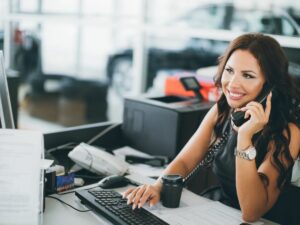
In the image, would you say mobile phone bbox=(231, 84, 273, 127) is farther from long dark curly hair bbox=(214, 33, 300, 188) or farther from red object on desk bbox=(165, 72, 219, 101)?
red object on desk bbox=(165, 72, 219, 101)

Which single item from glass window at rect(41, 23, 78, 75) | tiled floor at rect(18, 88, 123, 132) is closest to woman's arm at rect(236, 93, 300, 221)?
tiled floor at rect(18, 88, 123, 132)

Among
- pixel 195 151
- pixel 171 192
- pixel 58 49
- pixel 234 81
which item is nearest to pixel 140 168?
pixel 195 151

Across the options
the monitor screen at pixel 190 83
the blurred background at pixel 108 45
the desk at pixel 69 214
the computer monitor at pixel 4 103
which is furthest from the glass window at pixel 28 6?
the desk at pixel 69 214

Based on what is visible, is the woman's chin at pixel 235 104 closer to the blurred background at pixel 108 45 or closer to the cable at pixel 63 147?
the cable at pixel 63 147

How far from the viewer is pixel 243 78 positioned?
1.63 m

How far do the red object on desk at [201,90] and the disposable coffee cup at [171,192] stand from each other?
0.89 metres

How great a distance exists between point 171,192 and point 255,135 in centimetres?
41

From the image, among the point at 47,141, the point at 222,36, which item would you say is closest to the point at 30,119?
the point at 222,36

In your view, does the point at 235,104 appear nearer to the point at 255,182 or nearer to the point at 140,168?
the point at 255,182

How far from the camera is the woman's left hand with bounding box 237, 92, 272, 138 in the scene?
5.06 feet

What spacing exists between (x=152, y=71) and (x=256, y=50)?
1.97 m

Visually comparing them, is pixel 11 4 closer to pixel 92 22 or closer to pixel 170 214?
pixel 92 22

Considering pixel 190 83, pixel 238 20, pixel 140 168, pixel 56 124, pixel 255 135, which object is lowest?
pixel 56 124

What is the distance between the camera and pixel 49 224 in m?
1.34
